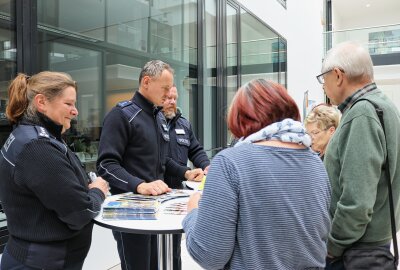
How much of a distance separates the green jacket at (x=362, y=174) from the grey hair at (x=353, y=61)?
3.7 inches

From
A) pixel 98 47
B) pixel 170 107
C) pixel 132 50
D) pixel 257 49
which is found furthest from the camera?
pixel 257 49

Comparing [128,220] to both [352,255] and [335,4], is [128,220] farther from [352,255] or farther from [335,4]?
[335,4]

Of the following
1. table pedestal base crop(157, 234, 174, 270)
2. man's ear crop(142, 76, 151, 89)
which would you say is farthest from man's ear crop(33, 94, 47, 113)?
table pedestal base crop(157, 234, 174, 270)

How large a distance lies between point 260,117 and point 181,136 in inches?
62.9

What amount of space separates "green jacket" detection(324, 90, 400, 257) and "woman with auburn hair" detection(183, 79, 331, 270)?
0.25 meters

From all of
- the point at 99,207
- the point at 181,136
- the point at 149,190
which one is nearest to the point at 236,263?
the point at 99,207

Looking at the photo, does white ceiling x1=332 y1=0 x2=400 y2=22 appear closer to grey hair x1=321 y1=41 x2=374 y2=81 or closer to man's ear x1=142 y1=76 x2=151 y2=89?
man's ear x1=142 y1=76 x2=151 y2=89

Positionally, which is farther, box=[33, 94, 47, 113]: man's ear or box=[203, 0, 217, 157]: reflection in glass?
box=[203, 0, 217, 157]: reflection in glass

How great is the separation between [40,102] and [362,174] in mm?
1273

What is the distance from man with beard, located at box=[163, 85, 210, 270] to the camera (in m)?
2.35

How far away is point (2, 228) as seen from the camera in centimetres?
241

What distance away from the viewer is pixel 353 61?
142cm

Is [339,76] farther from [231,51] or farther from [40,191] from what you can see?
[231,51]

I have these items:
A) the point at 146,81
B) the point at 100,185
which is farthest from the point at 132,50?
the point at 100,185
